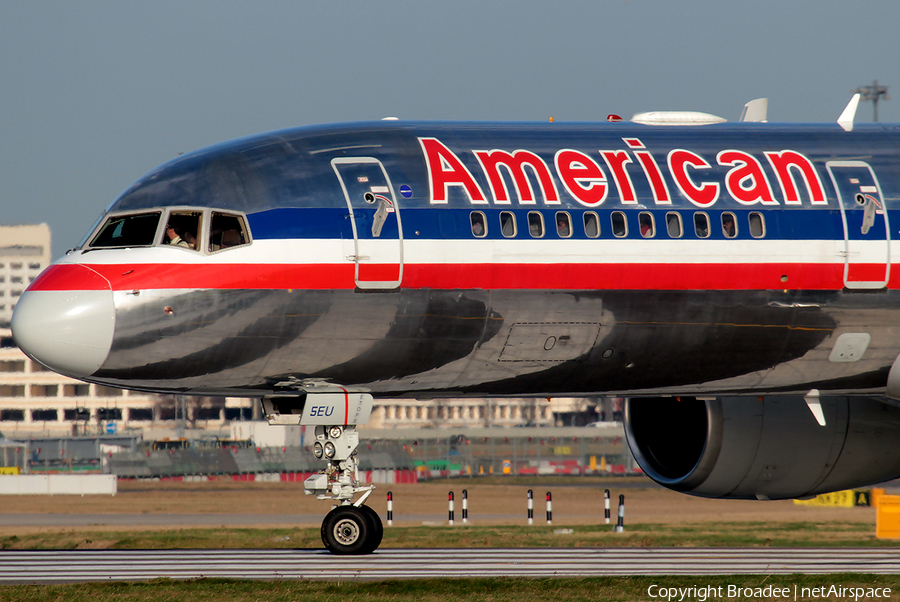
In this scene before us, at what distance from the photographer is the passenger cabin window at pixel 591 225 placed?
18.4 meters

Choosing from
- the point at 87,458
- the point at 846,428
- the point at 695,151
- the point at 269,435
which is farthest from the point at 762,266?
the point at 269,435

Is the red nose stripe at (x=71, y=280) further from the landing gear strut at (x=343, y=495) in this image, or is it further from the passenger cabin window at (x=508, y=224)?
the passenger cabin window at (x=508, y=224)

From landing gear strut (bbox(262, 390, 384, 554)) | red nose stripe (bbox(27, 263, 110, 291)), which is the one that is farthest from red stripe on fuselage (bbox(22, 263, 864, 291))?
landing gear strut (bbox(262, 390, 384, 554))

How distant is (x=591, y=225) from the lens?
1845cm

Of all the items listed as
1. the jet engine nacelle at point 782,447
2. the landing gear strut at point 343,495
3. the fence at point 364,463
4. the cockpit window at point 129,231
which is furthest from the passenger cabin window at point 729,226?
the fence at point 364,463

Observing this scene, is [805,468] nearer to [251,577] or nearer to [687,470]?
[687,470]

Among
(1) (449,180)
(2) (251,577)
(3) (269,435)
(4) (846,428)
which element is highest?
(1) (449,180)

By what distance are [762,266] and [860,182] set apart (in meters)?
2.48

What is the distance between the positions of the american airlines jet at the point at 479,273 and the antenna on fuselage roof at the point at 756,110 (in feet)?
5.32

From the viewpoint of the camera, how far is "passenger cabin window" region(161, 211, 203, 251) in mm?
17391

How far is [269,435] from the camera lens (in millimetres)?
123438

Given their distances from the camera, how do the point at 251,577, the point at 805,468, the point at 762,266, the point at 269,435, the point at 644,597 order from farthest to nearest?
1. the point at 269,435
2. the point at 805,468
3. the point at 762,266
4. the point at 251,577
5. the point at 644,597

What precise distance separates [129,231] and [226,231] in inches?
58.3

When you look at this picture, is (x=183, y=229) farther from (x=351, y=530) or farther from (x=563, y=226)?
(x=563, y=226)
